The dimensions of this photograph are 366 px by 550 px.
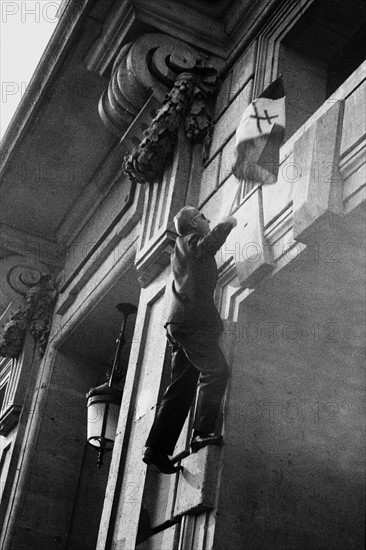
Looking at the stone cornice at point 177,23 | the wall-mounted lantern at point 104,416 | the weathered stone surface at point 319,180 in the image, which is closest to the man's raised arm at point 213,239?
the weathered stone surface at point 319,180

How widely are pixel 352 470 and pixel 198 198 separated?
3.10 meters

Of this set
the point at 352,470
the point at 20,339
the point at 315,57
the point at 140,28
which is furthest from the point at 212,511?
the point at 20,339

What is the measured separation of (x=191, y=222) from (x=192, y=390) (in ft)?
4.09

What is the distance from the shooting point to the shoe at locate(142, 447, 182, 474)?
22.9 feet

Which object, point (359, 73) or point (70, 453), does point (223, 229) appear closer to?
point (359, 73)

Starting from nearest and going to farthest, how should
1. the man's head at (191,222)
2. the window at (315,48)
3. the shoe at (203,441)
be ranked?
the shoe at (203,441) < the man's head at (191,222) < the window at (315,48)

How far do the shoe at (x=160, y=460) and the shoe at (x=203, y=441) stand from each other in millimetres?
193

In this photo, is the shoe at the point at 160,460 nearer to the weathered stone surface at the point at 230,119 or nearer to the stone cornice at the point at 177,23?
the weathered stone surface at the point at 230,119

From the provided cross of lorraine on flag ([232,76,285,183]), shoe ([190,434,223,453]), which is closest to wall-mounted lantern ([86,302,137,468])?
shoe ([190,434,223,453])

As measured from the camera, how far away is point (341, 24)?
29.2 ft

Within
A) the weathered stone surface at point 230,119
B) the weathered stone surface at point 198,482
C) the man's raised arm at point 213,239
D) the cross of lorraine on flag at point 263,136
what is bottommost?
the weathered stone surface at point 198,482

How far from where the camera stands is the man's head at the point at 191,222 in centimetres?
746

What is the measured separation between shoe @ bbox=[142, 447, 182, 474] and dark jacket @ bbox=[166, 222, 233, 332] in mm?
922

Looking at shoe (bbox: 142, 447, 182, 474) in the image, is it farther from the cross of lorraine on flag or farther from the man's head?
the cross of lorraine on flag
